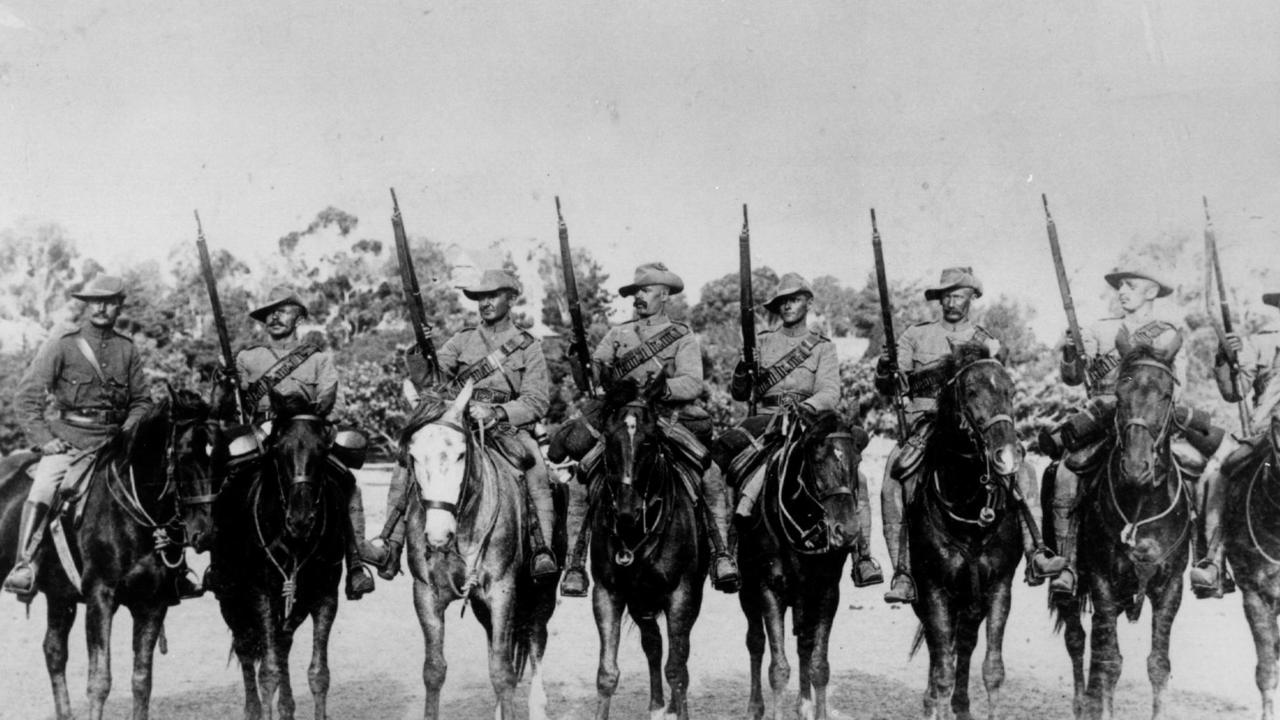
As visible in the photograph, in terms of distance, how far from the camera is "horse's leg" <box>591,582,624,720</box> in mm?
7441

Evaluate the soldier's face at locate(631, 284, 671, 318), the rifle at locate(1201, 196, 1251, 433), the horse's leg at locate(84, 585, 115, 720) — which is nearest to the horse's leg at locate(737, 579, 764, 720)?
the soldier's face at locate(631, 284, 671, 318)

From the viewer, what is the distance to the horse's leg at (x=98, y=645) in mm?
7461

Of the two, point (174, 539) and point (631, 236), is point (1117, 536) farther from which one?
point (631, 236)

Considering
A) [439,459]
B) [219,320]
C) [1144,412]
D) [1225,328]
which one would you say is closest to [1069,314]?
[1225,328]

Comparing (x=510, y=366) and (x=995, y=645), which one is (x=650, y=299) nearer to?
(x=510, y=366)

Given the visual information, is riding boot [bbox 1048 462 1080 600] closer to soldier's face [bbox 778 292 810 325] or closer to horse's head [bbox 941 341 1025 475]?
horse's head [bbox 941 341 1025 475]

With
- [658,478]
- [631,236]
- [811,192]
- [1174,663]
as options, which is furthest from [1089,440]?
[631,236]

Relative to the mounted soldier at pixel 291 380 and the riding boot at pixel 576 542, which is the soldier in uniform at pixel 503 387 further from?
the mounted soldier at pixel 291 380

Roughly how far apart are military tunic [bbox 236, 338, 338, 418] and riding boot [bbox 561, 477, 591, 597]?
7.72ft

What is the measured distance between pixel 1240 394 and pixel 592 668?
6.87 m

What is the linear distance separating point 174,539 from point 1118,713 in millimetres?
8056

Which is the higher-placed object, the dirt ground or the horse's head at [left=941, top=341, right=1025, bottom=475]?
the horse's head at [left=941, top=341, right=1025, bottom=475]

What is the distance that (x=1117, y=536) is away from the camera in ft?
24.9

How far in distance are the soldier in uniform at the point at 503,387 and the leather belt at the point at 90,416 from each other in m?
2.54
